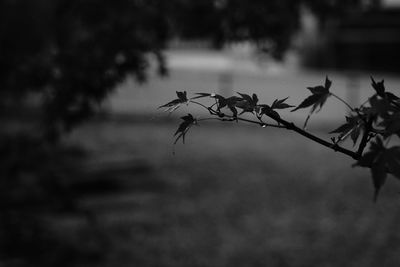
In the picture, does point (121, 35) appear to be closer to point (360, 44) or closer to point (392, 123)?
point (392, 123)

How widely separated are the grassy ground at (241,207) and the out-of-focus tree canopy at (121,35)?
4.73 feet

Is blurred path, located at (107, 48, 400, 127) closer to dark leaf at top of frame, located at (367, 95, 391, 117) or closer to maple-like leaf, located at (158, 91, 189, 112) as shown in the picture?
maple-like leaf, located at (158, 91, 189, 112)

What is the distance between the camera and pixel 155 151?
9.07 meters

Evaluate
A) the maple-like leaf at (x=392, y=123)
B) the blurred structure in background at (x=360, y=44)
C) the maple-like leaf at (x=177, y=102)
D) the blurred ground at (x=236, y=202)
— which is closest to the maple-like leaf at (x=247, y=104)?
the maple-like leaf at (x=177, y=102)

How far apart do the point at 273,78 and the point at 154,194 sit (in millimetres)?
15456

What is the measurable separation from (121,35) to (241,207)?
2.70m

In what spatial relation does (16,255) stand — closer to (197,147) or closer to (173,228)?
(173,228)

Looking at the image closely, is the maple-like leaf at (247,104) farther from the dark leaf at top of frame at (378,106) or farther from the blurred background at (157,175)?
the blurred background at (157,175)

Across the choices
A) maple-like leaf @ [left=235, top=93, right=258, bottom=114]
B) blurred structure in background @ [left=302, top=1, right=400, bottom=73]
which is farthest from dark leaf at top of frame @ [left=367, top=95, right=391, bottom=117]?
blurred structure in background @ [left=302, top=1, right=400, bottom=73]

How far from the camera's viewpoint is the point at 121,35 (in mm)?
4121

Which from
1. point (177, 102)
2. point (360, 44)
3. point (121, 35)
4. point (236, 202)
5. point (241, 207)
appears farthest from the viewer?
point (360, 44)

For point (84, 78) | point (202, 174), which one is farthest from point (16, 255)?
point (202, 174)

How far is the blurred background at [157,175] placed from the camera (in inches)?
165

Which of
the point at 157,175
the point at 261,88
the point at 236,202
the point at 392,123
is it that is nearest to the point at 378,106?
the point at 392,123
